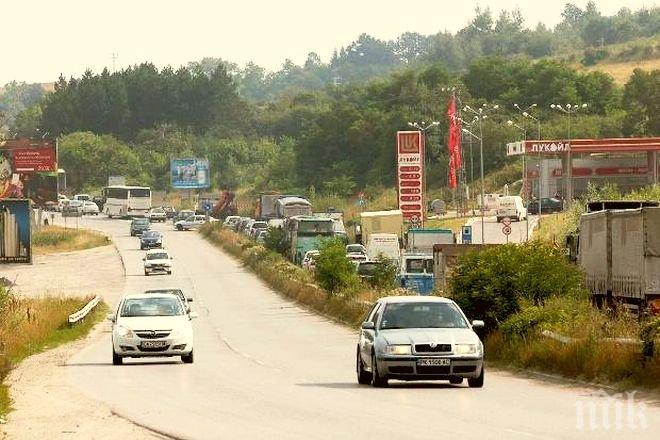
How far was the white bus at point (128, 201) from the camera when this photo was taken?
172m

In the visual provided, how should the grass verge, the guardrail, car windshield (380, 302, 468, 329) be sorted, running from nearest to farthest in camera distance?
1. car windshield (380, 302, 468, 329)
2. the grass verge
3. the guardrail

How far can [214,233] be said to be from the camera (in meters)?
139

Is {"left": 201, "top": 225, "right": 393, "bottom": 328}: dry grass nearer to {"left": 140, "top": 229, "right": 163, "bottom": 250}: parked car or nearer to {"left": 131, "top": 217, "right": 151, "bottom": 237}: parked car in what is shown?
{"left": 140, "top": 229, "right": 163, "bottom": 250}: parked car

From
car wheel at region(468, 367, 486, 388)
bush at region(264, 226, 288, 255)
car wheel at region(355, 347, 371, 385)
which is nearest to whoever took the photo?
car wheel at region(468, 367, 486, 388)

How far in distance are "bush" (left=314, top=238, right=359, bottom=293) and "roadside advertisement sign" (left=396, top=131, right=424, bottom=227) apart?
79.0 ft

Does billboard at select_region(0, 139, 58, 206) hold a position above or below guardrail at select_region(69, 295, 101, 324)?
above

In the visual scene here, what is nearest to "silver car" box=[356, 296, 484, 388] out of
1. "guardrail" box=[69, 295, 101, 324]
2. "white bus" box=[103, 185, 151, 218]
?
"guardrail" box=[69, 295, 101, 324]

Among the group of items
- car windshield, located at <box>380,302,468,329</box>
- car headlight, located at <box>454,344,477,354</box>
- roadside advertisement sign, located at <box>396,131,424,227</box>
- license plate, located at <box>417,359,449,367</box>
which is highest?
roadside advertisement sign, located at <box>396,131,424,227</box>

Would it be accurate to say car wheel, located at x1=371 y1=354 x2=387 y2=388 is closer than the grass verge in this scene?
Yes

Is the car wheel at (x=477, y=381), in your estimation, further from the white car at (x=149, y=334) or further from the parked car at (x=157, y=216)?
the parked car at (x=157, y=216)

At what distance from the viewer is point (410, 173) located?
8831 cm

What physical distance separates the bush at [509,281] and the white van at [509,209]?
247 ft

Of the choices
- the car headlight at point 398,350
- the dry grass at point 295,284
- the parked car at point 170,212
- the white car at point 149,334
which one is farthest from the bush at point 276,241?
the car headlight at point 398,350

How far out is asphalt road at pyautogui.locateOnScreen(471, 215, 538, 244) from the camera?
322ft
